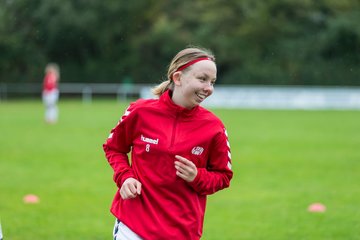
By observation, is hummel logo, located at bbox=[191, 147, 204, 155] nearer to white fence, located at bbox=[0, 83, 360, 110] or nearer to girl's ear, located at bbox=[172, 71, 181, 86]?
girl's ear, located at bbox=[172, 71, 181, 86]

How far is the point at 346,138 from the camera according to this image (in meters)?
18.5

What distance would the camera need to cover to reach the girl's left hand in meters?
3.83

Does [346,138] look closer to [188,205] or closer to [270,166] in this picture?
[270,166]

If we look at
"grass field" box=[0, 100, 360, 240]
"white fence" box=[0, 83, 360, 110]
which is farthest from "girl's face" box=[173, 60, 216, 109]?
"white fence" box=[0, 83, 360, 110]

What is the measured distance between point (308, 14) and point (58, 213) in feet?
138

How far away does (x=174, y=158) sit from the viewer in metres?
4.00

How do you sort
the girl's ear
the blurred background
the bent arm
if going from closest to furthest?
the bent arm
the girl's ear
the blurred background

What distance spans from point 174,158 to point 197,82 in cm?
50

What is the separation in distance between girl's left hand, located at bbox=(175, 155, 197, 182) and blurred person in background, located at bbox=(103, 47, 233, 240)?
0.06 metres

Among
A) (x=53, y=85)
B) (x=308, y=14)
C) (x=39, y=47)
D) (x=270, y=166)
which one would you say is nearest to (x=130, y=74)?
(x=39, y=47)

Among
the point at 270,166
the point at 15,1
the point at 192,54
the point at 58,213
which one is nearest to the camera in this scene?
the point at 192,54

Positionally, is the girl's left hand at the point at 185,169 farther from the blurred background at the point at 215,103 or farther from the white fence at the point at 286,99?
the white fence at the point at 286,99

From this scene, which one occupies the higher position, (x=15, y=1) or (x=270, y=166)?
(x=15, y=1)

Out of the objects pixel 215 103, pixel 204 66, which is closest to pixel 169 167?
pixel 204 66
